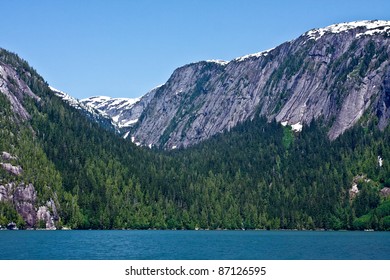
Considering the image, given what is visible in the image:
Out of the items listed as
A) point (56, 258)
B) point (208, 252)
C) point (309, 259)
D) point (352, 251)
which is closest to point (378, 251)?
point (352, 251)

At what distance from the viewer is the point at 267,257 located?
412ft

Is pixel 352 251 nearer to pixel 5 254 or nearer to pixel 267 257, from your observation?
pixel 267 257

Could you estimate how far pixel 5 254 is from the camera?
123m

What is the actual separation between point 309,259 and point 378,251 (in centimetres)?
2404
